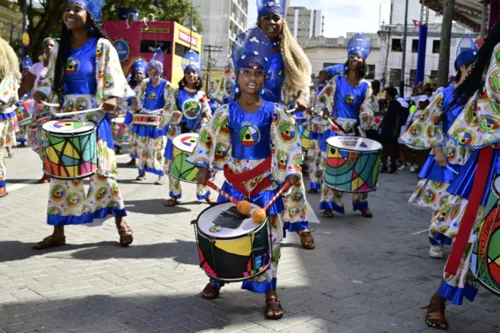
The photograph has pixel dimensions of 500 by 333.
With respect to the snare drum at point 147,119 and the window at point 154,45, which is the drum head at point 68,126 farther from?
the window at point 154,45

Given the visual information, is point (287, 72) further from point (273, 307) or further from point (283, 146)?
point (273, 307)

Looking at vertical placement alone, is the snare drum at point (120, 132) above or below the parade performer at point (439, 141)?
below

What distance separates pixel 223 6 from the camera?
276 feet

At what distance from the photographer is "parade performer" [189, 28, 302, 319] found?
14.9 ft

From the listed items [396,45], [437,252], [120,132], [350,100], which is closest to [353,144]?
[350,100]

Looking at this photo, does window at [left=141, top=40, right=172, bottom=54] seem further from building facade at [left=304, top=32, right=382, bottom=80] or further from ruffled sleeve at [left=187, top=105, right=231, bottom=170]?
building facade at [left=304, top=32, right=382, bottom=80]

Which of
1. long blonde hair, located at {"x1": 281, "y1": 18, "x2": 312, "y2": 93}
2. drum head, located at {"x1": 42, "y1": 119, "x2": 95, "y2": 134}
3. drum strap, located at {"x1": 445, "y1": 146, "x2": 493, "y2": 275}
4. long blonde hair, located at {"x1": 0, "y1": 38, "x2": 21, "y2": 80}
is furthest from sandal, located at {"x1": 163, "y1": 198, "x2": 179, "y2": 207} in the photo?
drum strap, located at {"x1": 445, "y1": 146, "x2": 493, "y2": 275}

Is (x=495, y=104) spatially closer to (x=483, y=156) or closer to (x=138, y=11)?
(x=483, y=156)

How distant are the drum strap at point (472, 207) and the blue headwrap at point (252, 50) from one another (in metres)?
1.63

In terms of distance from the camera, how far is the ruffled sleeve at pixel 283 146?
4.55 m

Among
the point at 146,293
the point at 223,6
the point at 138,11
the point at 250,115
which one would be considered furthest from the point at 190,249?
the point at 223,6

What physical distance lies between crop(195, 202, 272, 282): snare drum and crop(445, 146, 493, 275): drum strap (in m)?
1.21

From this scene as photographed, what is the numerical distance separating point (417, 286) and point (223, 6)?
269 ft

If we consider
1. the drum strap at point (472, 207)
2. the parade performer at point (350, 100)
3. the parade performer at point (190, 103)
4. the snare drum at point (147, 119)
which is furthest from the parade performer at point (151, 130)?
the drum strap at point (472, 207)
